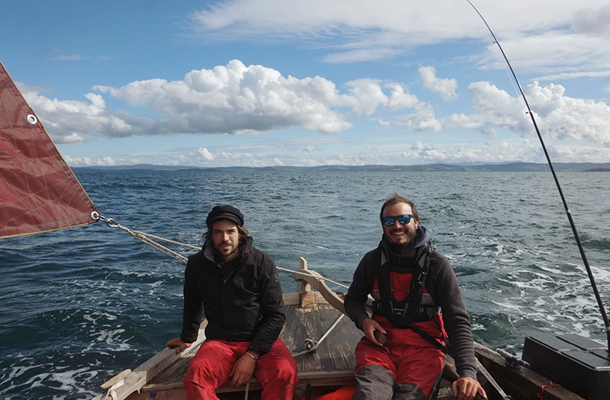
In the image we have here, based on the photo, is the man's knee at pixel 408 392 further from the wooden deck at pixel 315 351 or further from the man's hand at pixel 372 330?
the wooden deck at pixel 315 351

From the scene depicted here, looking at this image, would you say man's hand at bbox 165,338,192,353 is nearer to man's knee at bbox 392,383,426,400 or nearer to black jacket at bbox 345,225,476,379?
black jacket at bbox 345,225,476,379

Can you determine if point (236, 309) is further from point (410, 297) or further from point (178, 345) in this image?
point (410, 297)

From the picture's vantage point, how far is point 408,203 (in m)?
3.46

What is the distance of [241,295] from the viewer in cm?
341

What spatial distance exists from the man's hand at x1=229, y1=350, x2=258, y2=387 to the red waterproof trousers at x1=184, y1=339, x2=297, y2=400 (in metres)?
0.09

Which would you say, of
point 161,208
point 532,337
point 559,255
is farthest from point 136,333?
point 161,208

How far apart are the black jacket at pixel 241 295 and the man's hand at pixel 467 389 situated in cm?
147

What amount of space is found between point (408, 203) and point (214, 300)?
73.6 inches

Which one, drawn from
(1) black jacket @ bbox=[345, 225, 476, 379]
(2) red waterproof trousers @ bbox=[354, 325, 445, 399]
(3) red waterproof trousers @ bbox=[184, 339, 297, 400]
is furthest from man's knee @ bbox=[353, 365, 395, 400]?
(3) red waterproof trousers @ bbox=[184, 339, 297, 400]

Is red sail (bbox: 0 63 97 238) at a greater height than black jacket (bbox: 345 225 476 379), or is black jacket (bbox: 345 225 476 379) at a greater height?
red sail (bbox: 0 63 97 238)

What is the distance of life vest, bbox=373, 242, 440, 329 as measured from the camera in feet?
10.9

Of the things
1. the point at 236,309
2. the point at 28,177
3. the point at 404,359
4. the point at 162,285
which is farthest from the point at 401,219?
the point at 162,285

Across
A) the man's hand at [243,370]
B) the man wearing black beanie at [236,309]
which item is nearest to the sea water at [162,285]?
the man wearing black beanie at [236,309]

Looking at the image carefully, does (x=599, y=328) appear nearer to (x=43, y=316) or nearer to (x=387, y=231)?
(x=387, y=231)
